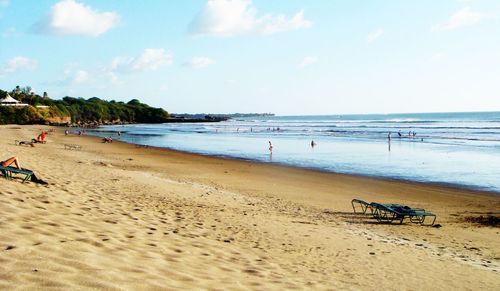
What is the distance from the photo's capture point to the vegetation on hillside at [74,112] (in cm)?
9756

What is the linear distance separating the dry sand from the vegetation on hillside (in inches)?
3757

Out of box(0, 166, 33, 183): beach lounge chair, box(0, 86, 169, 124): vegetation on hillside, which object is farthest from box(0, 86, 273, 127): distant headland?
box(0, 166, 33, 183): beach lounge chair

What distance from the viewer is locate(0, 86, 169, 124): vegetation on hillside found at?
320 feet

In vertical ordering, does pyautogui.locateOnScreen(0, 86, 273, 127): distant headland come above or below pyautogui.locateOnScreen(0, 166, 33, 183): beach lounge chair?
above

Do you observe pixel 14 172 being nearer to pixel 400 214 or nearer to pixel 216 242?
pixel 216 242

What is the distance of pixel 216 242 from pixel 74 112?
5390 inches

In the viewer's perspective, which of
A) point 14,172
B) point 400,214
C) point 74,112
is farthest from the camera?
point 74,112

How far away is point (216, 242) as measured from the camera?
7605mm

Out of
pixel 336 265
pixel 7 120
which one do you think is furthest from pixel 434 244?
pixel 7 120

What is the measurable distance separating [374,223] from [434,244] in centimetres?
208

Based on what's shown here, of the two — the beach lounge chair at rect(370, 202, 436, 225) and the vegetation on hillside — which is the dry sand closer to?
the beach lounge chair at rect(370, 202, 436, 225)

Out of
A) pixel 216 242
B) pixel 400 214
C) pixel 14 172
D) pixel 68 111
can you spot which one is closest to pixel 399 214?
pixel 400 214

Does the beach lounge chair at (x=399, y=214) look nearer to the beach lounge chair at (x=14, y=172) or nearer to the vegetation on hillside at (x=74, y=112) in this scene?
the beach lounge chair at (x=14, y=172)

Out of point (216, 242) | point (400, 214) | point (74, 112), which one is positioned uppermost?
point (74, 112)
